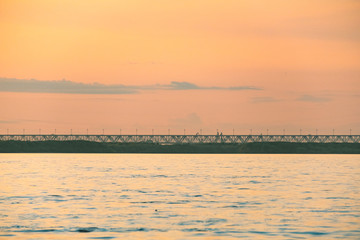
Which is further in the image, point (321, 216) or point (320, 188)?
point (320, 188)

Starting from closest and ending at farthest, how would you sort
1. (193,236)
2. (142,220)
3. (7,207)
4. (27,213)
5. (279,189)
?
(193,236) < (142,220) < (27,213) < (7,207) < (279,189)

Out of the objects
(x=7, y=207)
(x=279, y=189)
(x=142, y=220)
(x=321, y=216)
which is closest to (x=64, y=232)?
(x=142, y=220)

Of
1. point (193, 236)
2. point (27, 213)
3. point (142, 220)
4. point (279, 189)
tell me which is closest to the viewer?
point (193, 236)

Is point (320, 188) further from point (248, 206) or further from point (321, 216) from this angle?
point (321, 216)

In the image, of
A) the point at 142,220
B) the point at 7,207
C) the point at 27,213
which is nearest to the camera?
the point at 142,220

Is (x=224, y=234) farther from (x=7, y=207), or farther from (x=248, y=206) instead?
(x=7, y=207)

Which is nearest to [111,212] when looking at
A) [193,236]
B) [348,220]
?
[193,236]

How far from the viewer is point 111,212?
164 ft

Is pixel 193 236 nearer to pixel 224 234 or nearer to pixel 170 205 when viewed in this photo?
pixel 224 234

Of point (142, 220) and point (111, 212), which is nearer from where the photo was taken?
point (142, 220)

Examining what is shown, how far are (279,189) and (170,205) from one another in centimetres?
2173

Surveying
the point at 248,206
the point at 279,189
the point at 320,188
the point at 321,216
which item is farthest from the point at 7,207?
the point at 320,188

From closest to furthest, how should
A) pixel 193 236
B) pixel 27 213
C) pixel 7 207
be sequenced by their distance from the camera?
pixel 193 236, pixel 27 213, pixel 7 207

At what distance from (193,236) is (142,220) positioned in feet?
24.0
